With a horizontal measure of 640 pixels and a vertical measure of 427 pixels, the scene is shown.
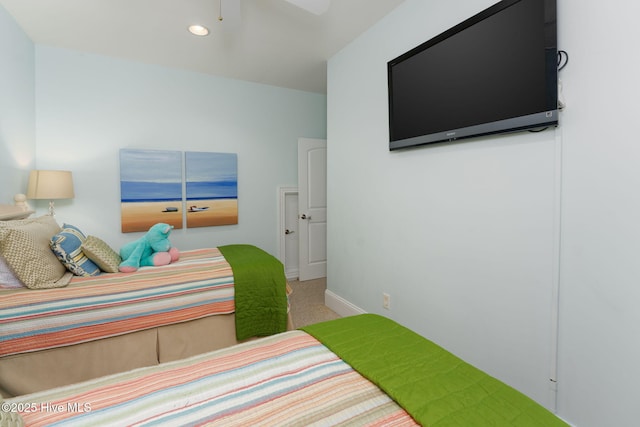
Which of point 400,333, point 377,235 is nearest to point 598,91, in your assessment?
point 400,333

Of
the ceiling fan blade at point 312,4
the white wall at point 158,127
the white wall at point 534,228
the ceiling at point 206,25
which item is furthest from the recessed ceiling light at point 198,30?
the white wall at point 534,228

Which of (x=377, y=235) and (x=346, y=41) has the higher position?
(x=346, y=41)

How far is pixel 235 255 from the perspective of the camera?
2.53 metres

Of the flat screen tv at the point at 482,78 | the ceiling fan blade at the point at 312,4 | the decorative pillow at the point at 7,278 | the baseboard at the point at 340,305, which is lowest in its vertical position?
the baseboard at the point at 340,305

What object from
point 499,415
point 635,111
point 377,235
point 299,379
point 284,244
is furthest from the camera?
point 284,244

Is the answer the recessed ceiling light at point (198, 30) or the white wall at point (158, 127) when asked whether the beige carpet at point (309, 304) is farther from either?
the recessed ceiling light at point (198, 30)

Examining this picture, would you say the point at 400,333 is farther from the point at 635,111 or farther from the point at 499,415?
the point at 635,111

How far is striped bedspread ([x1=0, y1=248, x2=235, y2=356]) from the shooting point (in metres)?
1.54

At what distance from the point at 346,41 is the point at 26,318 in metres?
2.97

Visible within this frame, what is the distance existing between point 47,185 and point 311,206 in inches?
105

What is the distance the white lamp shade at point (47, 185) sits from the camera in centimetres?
240

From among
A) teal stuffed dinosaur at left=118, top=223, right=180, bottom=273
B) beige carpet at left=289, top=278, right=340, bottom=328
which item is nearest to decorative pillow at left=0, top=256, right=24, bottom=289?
teal stuffed dinosaur at left=118, top=223, right=180, bottom=273

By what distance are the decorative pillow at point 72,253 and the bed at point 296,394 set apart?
1.27 meters

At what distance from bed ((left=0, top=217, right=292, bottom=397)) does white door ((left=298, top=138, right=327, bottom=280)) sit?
→ 1.64m
